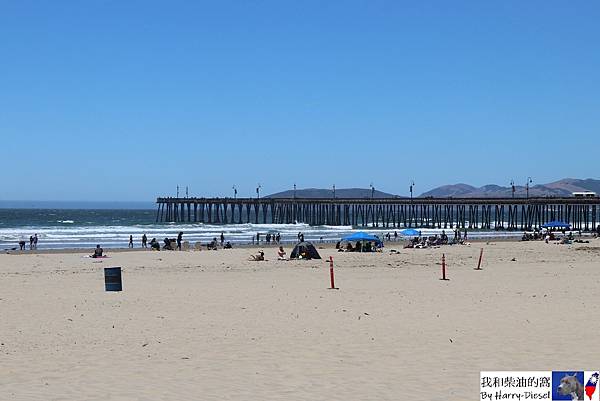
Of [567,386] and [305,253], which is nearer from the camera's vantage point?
[567,386]

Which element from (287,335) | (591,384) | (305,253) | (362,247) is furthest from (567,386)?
(362,247)

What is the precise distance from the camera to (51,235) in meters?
58.9

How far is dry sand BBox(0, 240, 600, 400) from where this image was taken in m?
8.27

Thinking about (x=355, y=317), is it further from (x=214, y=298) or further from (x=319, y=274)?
(x=319, y=274)

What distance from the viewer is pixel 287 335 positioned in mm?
11258

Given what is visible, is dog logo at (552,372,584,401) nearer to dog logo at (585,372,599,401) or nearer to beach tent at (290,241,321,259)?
dog logo at (585,372,599,401)

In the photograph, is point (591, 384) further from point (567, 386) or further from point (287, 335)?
point (287, 335)

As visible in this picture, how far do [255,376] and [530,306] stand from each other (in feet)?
24.5

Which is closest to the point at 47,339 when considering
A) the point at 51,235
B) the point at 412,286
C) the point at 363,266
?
the point at 412,286

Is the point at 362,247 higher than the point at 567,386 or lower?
higher

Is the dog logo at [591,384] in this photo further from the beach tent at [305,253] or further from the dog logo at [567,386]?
the beach tent at [305,253]

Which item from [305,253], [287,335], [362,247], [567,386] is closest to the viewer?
[567,386]

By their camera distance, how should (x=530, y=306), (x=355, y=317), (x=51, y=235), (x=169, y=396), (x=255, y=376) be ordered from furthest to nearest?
(x=51, y=235) < (x=530, y=306) < (x=355, y=317) < (x=255, y=376) < (x=169, y=396)

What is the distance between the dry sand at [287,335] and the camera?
27.1 ft
